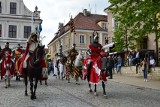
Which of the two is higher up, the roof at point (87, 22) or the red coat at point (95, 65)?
the roof at point (87, 22)

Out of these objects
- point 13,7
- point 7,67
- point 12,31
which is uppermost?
point 13,7

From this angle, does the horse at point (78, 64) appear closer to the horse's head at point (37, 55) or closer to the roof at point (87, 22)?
the horse's head at point (37, 55)

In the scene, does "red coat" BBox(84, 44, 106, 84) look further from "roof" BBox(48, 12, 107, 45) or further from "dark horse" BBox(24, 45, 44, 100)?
"roof" BBox(48, 12, 107, 45)

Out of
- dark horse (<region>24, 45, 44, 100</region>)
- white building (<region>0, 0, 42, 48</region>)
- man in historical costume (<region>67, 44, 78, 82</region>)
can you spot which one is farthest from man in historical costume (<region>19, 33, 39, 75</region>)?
white building (<region>0, 0, 42, 48</region>)

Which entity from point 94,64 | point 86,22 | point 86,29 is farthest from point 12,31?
point 94,64

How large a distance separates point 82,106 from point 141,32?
1649cm

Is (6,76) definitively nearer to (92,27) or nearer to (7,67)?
(7,67)

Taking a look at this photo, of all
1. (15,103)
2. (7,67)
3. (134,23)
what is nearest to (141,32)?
(134,23)

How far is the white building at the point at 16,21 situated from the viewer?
65938 millimetres

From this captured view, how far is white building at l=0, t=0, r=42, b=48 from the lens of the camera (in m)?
65.9

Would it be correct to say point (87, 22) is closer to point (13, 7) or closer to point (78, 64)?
point (13, 7)

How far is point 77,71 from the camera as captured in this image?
67.6 feet

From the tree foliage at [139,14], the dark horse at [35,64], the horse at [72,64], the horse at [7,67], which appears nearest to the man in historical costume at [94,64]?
the dark horse at [35,64]

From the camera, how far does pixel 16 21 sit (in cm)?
6681
